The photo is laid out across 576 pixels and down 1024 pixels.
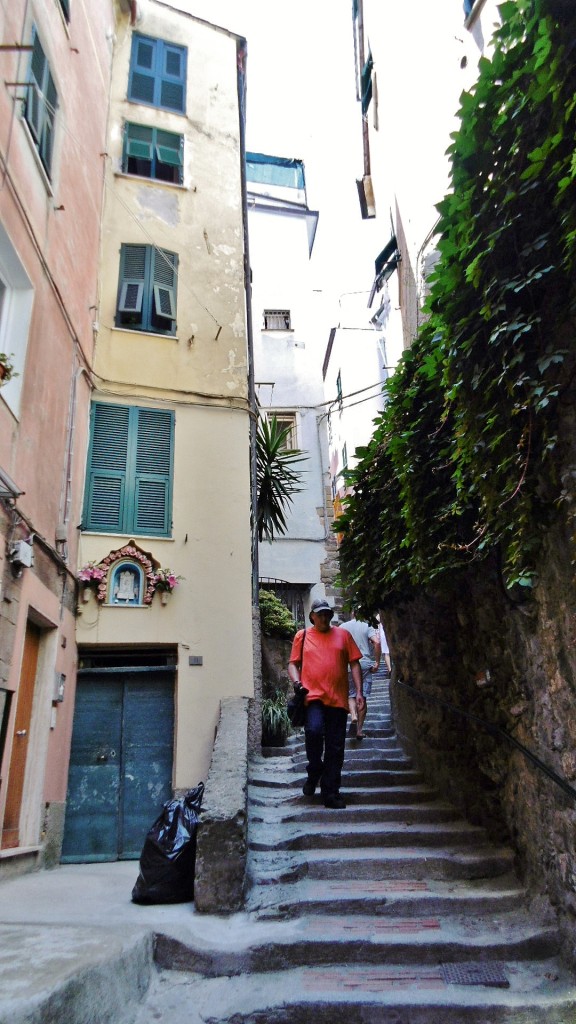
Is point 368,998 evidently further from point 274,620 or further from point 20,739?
point 274,620

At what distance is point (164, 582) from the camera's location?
7668 millimetres

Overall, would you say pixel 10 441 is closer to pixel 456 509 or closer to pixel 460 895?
pixel 456 509

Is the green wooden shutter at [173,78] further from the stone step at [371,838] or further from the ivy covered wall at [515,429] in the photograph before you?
the stone step at [371,838]

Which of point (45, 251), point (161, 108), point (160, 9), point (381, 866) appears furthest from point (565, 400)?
point (160, 9)

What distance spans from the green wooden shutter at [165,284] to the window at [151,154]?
1.45 m

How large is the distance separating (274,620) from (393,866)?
7.12 meters

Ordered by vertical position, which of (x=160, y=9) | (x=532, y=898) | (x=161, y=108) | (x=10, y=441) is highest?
(x=160, y=9)

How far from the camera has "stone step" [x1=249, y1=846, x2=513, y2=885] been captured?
14.2 feet

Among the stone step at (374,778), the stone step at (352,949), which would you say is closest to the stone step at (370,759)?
the stone step at (374,778)

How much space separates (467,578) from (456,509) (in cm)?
71

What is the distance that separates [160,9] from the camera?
11.4 meters

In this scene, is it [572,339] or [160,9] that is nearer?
[572,339]

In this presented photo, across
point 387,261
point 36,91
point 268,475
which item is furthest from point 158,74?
point 268,475

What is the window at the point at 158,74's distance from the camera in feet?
34.8
